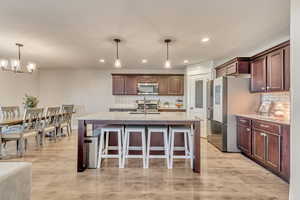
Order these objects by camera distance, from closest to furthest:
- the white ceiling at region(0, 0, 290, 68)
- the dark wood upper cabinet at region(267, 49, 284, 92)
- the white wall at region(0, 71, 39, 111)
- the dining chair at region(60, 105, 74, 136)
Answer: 1. the white ceiling at region(0, 0, 290, 68)
2. the dark wood upper cabinet at region(267, 49, 284, 92)
3. the white wall at region(0, 71, 39, 111)
4. the dining chair at region(60, 105, 74, 136)

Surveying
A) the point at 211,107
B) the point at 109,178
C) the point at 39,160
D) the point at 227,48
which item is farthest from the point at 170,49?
the point at 39,160

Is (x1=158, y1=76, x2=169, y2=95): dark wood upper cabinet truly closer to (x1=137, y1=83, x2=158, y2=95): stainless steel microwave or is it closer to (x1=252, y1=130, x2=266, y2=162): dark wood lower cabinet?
(x1=137, y1=83, x2=158, y2=95): stainless steel microwave

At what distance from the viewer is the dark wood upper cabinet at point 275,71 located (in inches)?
122

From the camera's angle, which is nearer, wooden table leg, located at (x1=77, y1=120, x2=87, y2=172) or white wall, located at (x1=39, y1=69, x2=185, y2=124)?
wooden table leg, located at (x1=77, y1=120, x2=87, y2=172)

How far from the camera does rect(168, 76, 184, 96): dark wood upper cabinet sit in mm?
6590

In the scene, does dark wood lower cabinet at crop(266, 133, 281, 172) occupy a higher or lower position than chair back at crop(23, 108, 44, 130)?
lower

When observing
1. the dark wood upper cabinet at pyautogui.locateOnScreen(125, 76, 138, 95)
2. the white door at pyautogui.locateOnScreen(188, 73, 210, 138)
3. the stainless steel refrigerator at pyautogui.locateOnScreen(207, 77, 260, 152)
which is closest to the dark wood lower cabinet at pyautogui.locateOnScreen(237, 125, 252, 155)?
the stainless steel refrigerator at pyautogui.locateOnScreen(207, 77, 260, 152)

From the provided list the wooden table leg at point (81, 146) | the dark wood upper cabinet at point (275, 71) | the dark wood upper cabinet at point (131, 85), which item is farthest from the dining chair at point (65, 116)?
the dark wood upper cabinet at point (275, 71)

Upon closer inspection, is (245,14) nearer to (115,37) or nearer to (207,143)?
(115,37)

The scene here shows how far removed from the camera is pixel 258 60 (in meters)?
3.81

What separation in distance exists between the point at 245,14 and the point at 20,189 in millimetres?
3129

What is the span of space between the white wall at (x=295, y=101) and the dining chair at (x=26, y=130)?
4.39 meters

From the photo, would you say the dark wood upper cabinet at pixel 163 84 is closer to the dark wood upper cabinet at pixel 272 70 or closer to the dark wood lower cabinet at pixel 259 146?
the dark wood upper cabinet at pixel 272 70

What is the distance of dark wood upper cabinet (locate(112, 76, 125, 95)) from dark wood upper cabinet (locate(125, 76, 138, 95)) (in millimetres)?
142
